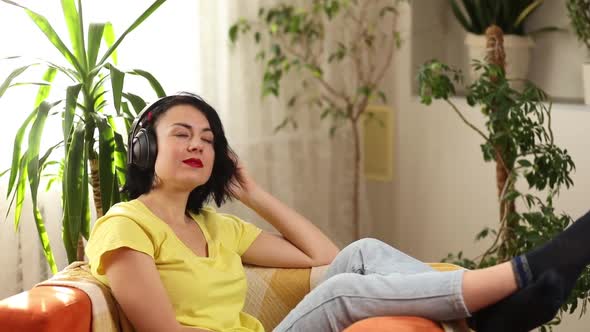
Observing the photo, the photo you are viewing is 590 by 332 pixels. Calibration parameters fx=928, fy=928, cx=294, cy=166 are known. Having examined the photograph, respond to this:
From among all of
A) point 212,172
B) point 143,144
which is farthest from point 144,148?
point 212,172

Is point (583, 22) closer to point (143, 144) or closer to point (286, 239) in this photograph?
point (286, 239)

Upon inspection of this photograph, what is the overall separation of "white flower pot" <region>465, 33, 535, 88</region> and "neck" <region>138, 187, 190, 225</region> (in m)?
1.72

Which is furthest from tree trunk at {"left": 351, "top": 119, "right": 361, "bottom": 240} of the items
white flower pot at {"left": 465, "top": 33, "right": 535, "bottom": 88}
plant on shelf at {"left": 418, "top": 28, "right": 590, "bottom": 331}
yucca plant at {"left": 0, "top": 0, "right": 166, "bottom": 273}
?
yucca plant at {"left": 0, "top": 0, "right": 166, "bottom": 273}

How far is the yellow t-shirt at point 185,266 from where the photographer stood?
2.07 meters

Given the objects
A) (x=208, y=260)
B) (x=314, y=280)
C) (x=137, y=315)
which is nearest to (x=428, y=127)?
(x=314, y=280)

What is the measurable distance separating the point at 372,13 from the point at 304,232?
1.71 metres

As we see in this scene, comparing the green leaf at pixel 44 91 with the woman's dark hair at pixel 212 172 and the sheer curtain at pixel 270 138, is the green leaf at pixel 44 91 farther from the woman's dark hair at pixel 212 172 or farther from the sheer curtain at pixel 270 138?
the sheer curtain at pixel 270 138

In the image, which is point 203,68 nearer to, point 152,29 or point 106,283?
point 152,29

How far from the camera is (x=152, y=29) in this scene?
3189mm

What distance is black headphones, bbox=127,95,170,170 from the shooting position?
7.22 feet

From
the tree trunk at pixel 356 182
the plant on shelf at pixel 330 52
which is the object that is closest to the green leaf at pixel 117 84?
the plant on shelf at pixel 330 52

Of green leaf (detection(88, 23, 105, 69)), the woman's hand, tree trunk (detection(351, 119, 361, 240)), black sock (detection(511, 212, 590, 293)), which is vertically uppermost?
green leaf (detection(88, 23, 105, 69))

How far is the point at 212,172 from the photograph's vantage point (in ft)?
7.78

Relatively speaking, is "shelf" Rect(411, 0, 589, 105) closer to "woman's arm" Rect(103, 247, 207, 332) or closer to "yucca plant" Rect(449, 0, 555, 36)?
"yucca plant" Rect(449, 0, 555, 36)
